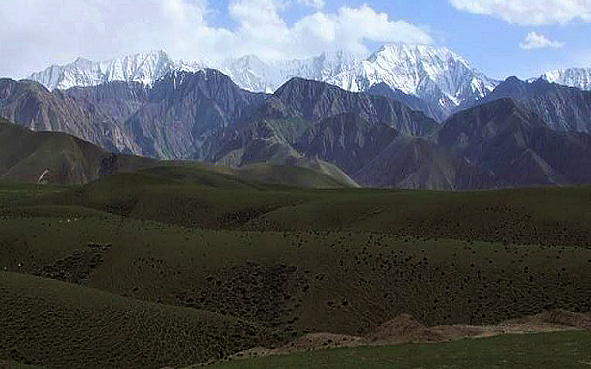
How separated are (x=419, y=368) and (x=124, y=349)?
20814 millimetres

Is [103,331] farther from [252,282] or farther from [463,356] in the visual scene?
[463,356]

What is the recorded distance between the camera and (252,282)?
194 ft

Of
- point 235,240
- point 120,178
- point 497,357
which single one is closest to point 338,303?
point 235,240

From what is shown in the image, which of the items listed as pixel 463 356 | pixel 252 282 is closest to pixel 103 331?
pixel 252 282

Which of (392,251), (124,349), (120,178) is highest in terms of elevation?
(120,178)

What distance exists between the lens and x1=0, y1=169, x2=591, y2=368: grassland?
4394 cm

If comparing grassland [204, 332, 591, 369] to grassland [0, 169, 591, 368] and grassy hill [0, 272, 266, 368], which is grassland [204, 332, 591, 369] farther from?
grassy hill [0, 272, 266, 368]

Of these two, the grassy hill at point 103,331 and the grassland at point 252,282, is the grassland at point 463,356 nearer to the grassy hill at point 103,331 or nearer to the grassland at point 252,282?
the grassland at point 252,282

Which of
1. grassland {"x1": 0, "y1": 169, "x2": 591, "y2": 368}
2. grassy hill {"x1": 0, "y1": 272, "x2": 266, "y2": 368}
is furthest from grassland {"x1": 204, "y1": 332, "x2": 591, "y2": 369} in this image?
grassy hill {"x1": 0, "y1": 272, "x2": 266, "y2": 368}

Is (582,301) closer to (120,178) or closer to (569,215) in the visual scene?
(569,215)

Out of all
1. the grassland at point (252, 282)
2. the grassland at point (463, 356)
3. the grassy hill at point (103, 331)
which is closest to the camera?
the grassland at point (463, 356)

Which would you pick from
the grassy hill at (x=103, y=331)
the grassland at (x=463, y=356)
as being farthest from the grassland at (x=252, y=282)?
the grassland at (x=463, y=356)

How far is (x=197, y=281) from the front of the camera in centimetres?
5956

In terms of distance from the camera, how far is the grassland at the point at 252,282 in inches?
1730
